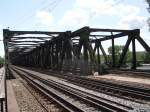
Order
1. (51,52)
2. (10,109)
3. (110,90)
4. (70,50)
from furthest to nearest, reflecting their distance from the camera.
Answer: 1. (51,52)
2. (70,50)
3. (110,90)
4. (10,109)

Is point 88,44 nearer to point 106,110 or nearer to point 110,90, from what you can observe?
point 110,90

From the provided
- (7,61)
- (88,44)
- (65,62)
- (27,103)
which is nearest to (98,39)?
(65,62)

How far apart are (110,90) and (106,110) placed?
21.6 ft

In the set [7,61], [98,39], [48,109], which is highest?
[98,39]

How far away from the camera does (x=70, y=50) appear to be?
3991 centimetres

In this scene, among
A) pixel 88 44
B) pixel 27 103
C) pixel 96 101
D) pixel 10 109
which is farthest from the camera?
pixel 88 44

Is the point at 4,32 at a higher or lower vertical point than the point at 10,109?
higher

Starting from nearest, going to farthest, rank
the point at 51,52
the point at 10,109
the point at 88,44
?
the point at 10,109
the point at 88,44
the point at 51,52

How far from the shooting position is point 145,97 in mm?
13891

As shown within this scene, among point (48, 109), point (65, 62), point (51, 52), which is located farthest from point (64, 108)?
point (51, 52)

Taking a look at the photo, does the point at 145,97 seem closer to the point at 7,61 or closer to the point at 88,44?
the point at 88,44

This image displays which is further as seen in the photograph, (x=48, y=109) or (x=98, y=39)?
(x=98, y=39)

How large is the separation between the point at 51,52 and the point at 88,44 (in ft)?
73.8

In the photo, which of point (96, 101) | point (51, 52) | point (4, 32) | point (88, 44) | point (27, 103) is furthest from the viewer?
point (51, 52)
